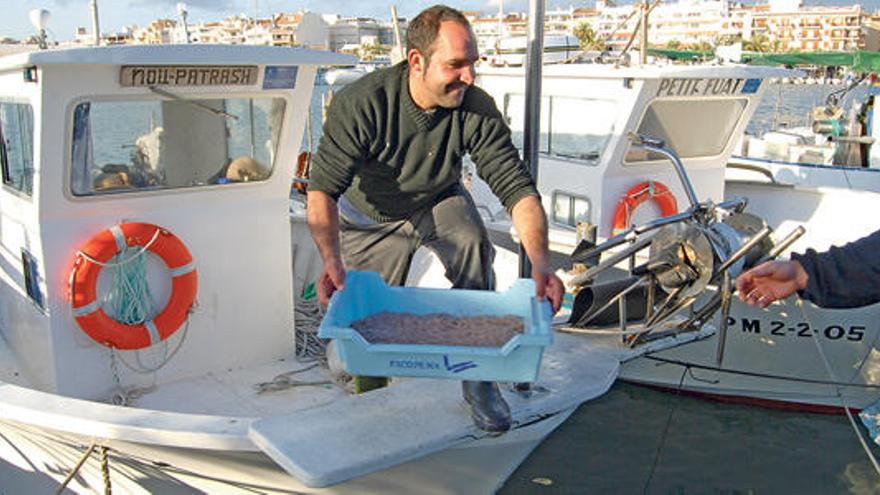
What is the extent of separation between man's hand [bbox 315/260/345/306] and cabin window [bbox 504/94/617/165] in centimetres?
444

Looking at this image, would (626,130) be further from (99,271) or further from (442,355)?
(442,355)

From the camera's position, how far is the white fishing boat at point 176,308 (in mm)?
3479

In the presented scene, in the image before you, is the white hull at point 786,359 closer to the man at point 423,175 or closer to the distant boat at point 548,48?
the man at point 423,175

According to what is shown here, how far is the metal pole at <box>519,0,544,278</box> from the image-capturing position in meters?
3.80

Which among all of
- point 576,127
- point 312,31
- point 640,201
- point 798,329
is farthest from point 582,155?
point 312,31

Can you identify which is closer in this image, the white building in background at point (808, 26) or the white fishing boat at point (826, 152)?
the white fishing boat at point (826, 152)

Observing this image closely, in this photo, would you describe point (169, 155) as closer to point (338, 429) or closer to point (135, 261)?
point (135, 261)

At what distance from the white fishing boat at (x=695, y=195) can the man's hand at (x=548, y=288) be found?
114 inches

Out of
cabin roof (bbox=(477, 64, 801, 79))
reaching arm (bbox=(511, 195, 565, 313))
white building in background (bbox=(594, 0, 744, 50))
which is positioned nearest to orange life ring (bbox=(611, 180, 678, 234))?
cabin roof (bbox=(477, 64, 801, 79))

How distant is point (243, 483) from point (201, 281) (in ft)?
4.93

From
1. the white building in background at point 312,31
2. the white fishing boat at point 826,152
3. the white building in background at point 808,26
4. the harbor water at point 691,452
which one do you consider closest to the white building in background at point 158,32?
the white building in background at point 312,31

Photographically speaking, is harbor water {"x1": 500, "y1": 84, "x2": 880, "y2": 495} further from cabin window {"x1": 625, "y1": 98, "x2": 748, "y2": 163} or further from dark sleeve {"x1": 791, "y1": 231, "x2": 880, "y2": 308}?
dark sleeve {"x1": 791, "y1": 231, "x2": 880, "y2": 308}

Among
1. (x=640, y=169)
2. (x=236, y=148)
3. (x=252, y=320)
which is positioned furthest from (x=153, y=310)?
(x=640, y=169)

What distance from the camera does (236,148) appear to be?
4.96 m
